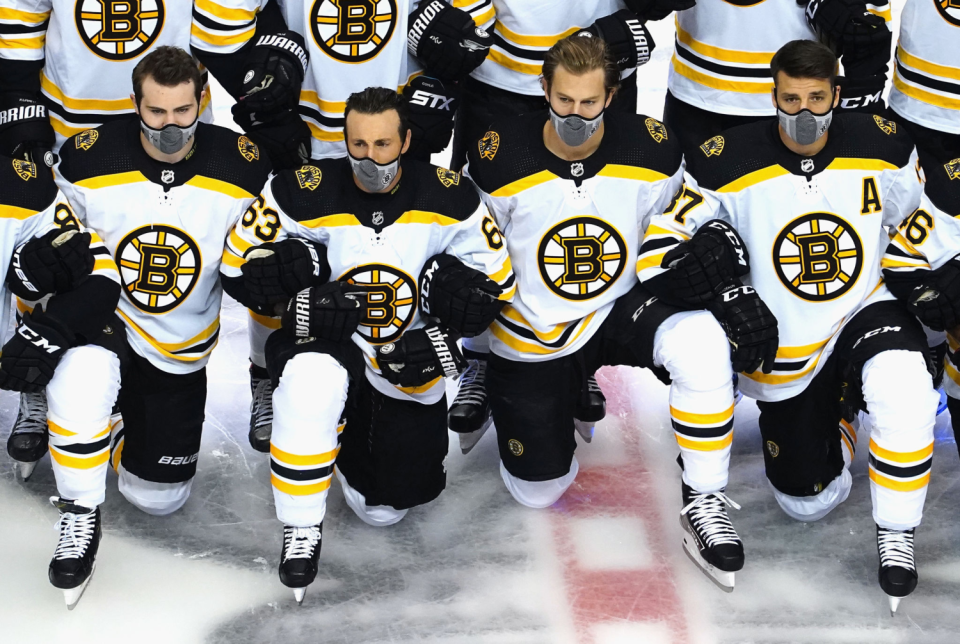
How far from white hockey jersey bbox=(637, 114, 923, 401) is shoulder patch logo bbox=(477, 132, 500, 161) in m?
0.48

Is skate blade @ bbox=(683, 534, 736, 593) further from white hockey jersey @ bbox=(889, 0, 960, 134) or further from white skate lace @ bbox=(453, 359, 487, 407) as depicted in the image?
white hockey jersey @ bbox=(889, 0, 960, 134)

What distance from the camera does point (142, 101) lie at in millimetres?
3584

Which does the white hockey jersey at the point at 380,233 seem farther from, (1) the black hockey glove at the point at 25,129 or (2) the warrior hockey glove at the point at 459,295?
(1) the black hockey glove at the point at 25,129

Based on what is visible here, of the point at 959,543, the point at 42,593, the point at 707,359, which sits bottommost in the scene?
the point at 42,593

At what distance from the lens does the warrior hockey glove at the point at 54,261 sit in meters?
3.43

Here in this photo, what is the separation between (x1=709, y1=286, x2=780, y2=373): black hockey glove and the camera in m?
3.42

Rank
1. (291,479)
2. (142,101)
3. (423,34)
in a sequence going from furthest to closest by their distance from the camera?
1. (423,34)
2. (142,101)
3. (291,479)

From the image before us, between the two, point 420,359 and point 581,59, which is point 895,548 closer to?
point 420,359

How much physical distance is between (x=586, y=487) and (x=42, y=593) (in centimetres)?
151

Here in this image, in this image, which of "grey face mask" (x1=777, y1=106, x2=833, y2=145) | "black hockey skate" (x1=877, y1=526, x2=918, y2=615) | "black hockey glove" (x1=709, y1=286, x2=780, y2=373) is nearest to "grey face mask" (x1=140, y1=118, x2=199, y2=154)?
"black hockey glove" (x1=709, y1=286, x2=780, y2=373)

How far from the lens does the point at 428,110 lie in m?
3.94

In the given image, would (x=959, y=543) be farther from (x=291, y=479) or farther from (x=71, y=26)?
(x=71, y=26)

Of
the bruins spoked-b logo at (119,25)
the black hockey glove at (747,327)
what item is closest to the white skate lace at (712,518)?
the black hockey glove at (747,327)

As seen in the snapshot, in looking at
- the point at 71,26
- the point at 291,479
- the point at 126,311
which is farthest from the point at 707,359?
the point at 71,26
